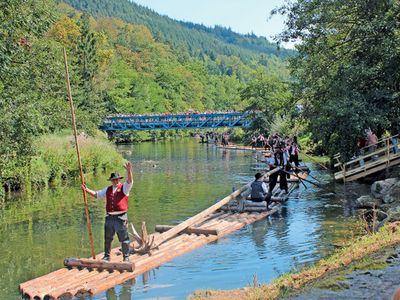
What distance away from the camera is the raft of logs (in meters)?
11.1

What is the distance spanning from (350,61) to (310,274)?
17.7 metres

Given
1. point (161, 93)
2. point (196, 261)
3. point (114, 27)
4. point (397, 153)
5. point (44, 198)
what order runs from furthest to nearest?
point (114, 27), point (161, 93), point (44, 198), point (397, 153), point (196, 261)

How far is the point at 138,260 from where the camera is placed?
12820 mm

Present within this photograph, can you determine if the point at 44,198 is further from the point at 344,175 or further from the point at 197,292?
the point at 197,292

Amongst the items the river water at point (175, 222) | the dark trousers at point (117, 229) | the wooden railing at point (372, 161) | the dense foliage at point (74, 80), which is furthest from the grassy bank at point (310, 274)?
the wooden railing at point (372, 161)

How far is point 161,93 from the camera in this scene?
133 metres

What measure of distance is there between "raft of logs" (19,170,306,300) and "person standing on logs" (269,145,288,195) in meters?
3.72

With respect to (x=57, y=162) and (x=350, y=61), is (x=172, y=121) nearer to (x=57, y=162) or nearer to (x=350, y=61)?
(x=57, y=162)

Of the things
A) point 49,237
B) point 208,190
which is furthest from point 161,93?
point 49,237

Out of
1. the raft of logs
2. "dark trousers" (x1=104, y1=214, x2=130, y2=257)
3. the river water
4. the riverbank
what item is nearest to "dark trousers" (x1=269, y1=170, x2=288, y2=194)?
the river water

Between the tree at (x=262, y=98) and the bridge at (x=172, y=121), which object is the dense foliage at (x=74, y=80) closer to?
the tree at (x=262, y=98)

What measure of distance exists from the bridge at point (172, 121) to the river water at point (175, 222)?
4999 cm

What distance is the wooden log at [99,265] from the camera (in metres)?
12.1

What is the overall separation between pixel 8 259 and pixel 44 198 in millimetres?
Answer: 12081
